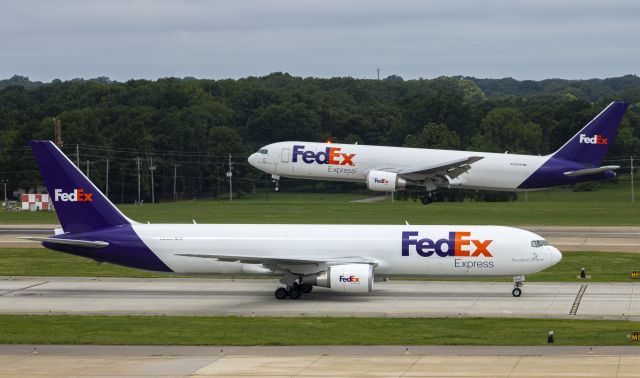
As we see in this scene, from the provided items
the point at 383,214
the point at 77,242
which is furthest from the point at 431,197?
the point at 77,242

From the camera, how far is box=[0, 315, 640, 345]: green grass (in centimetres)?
3747

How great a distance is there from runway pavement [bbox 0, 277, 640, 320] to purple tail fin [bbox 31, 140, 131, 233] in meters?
3.30

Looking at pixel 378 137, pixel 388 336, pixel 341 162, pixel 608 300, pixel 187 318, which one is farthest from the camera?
pixel 378 137

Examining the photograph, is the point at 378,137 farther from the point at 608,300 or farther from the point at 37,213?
the point at 608,300

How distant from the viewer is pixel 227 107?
591 feet

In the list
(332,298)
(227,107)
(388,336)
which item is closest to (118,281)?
(332,298)

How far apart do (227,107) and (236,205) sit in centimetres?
7146

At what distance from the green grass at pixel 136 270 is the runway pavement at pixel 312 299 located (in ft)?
7.96

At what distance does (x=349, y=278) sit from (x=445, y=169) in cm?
2603


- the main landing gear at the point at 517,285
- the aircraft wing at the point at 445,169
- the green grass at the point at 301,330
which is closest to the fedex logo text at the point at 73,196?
the green grass at the point at 301,330

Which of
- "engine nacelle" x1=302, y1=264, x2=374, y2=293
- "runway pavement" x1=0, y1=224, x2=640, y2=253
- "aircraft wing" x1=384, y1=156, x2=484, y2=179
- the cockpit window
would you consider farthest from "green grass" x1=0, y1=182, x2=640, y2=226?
"engine nacelle" x1=302, y1=264, x2=374, y2=293

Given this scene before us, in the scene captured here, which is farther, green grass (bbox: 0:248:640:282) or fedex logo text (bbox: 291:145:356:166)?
fedex logo text (bbox: 291:145:356:166)

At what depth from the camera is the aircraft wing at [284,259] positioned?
4875cm

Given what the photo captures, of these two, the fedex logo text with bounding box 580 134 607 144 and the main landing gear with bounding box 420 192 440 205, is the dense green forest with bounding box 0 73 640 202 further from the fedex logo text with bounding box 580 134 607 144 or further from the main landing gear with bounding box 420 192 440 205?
the fedex logo text with bounding box 580 134 607 144
